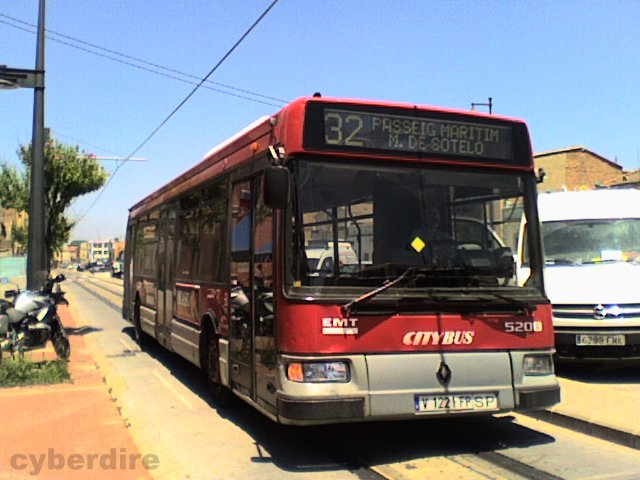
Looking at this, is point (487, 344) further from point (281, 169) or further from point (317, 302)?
point (281, 169)

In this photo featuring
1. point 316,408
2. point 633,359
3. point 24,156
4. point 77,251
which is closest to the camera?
point 316,408

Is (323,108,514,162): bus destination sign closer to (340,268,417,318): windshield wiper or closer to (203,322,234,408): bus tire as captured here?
(340,268,417,318): windshield wiper

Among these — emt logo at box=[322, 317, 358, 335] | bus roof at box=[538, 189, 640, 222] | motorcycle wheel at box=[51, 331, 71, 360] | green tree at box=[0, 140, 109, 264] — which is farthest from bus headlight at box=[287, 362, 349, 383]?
green tree at box=[0, 140, 109, 264]

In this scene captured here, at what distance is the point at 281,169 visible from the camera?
187 inches

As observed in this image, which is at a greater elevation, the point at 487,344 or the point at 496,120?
the point at 496,120

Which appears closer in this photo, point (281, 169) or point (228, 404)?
point (281, 169)

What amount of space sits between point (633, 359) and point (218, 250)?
18.7 ft

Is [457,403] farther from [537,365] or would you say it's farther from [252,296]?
[252,296]

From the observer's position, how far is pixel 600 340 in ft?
26.5

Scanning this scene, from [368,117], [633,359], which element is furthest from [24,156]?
[633,359]

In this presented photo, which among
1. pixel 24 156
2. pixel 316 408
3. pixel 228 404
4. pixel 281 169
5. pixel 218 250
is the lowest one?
pixel 228 404

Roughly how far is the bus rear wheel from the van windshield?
5334mm

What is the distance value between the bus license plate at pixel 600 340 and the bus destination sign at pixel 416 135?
3.77m

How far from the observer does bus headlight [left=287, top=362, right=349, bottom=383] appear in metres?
4.71
